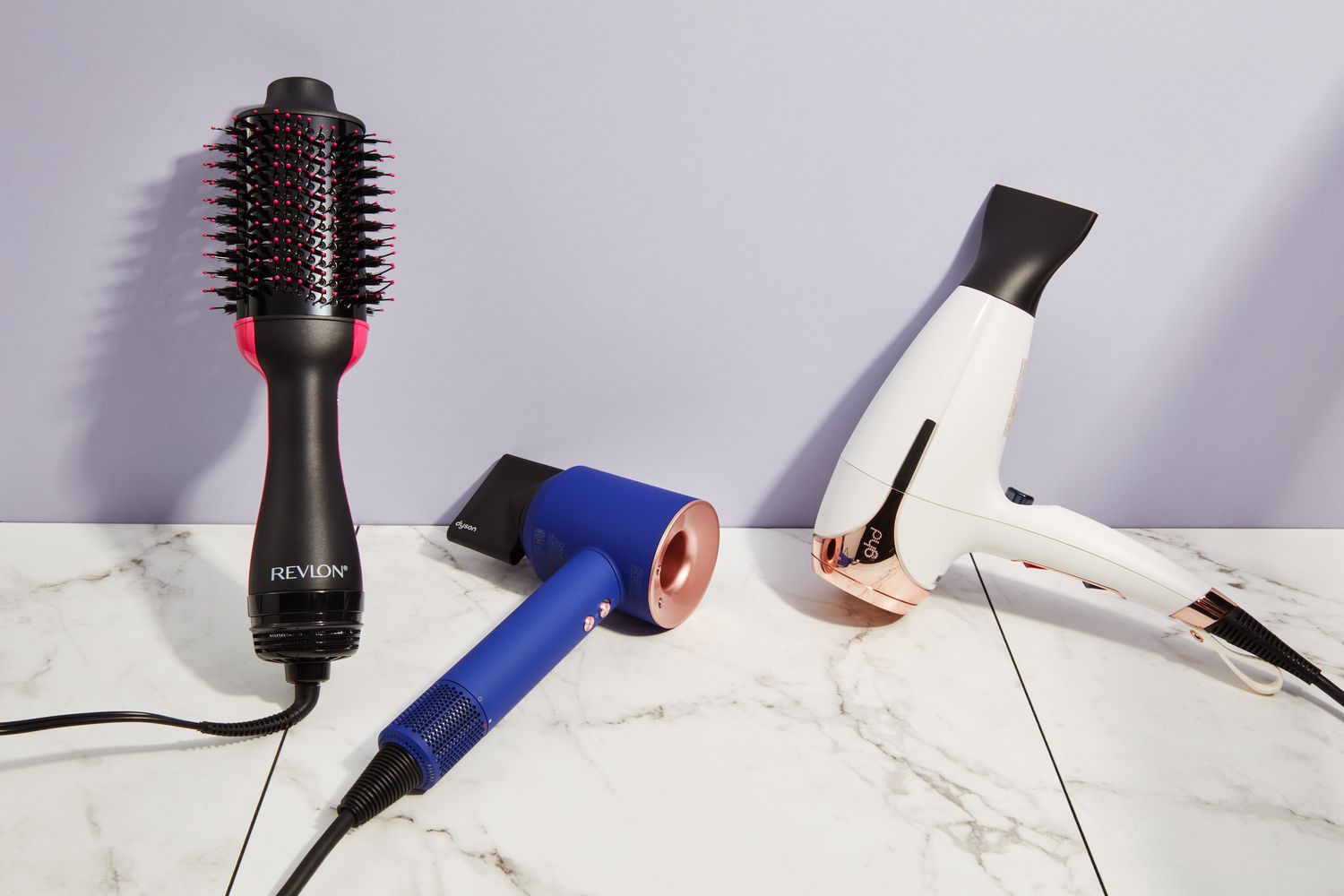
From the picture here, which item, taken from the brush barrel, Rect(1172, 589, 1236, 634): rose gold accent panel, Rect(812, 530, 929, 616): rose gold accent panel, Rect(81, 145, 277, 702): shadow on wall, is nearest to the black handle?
the brush barrel

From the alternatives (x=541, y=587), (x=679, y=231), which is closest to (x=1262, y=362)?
(x=679, y=231)

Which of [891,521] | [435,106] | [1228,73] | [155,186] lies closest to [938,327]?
[891,521]

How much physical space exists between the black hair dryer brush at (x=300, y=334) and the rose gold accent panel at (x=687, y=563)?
226 mm

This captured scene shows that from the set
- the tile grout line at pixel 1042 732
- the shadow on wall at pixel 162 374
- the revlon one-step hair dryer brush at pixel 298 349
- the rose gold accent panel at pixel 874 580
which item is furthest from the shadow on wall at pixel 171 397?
the tile grout line at pixel 1042 732

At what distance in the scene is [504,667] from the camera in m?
0.55

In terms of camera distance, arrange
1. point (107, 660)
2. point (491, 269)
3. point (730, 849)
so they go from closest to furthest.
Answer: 1. point (730, 849)
2. point (107, 660)
3. point (491, 269)

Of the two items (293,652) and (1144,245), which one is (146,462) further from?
(1144,245)

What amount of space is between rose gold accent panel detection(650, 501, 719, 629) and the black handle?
0.23 m

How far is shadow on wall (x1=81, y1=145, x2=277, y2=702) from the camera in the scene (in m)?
0.65

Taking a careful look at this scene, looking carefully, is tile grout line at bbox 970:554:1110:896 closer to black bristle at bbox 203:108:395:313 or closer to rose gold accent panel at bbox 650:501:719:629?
rose gold accent panel at bbox 650:501:719:629

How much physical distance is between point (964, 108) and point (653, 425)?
34 cm

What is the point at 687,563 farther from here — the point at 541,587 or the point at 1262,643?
the point at 1262,643

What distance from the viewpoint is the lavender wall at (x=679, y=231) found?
0.65m

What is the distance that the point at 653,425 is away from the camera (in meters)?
0.77
